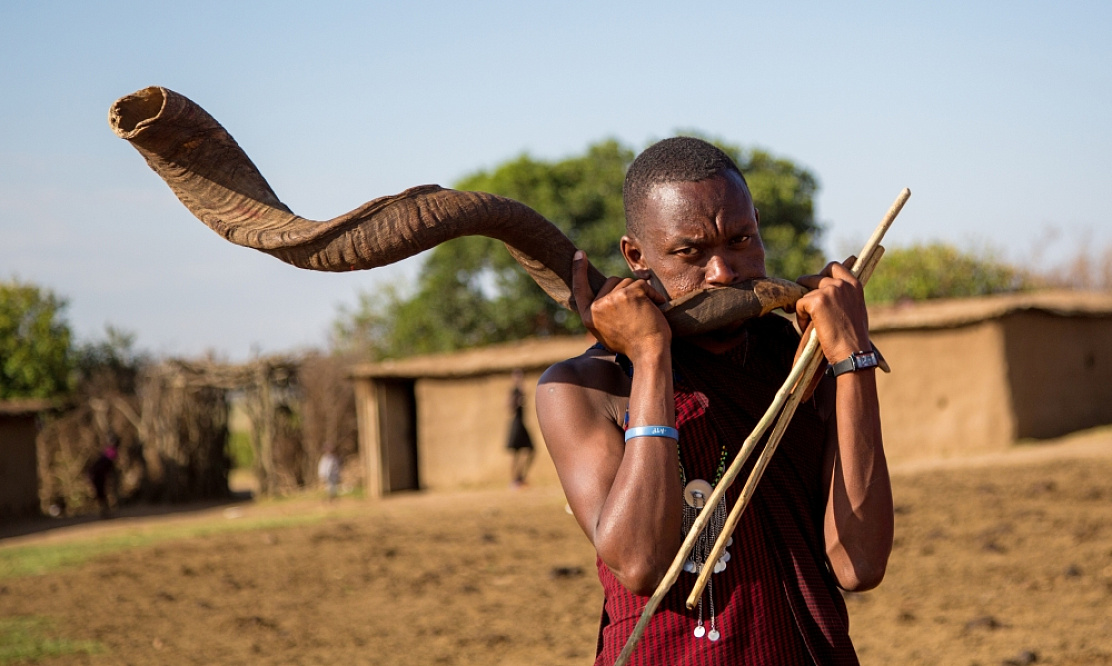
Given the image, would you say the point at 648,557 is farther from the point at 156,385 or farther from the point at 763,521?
the point at 156,385

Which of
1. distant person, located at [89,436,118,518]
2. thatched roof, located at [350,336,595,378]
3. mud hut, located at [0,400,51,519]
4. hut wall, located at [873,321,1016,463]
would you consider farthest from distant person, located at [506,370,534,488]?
mud hut, located at [0,400,51,519]

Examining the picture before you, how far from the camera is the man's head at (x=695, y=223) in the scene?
77.4 inches

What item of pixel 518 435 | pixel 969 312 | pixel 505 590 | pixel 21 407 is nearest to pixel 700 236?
pixel 505 590

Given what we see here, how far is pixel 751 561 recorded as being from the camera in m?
1.86

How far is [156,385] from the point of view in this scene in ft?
66.4

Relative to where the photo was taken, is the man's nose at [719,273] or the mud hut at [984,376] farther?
the mud hut at [984,376]

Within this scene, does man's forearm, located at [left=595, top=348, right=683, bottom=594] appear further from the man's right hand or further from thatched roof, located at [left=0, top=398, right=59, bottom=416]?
thatched roof, located at [left=0, top=398, right=59, bottom=416]

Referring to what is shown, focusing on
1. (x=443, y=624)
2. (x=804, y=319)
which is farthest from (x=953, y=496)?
(x=804, y=319)

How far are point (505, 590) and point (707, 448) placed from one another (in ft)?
19.0

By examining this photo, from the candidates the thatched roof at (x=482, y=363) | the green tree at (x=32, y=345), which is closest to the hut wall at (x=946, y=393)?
the thatched roof at (x=482, y=363)

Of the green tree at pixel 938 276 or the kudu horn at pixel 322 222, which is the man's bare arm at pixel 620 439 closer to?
the kudu horn at pixel 322 222

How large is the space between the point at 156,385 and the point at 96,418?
1.48 m

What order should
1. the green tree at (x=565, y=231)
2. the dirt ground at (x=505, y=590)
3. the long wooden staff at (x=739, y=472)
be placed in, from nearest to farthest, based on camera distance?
the long wooden staff at (x=739, y=472), the dirt ground at (x=505, y=590), the green tree at (x=565, y=231)

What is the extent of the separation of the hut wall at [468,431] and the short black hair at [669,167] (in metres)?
14.3
